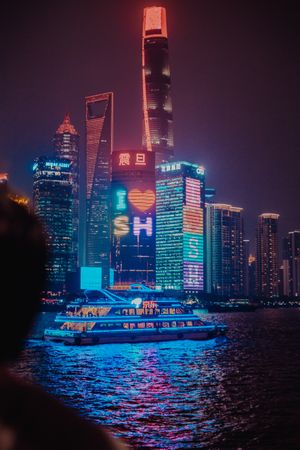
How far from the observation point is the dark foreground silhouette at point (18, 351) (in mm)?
745

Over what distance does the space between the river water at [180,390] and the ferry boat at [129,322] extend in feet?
3.59

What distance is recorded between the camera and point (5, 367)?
0.84m

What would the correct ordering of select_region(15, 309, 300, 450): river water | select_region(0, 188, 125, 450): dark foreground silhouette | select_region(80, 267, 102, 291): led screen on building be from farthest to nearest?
select_region(80, 267, 102, 291): led screen on building, select_region(15, 309, 300, 450): river water, select_region(0, 188, 125, 450): dark foreground silhouette

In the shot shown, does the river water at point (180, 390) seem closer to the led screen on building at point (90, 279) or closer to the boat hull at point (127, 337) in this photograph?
the boat hull at point (127, 337)

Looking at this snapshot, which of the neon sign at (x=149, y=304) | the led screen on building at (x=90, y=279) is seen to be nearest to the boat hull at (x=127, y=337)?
the neon sign at (x=149, y=304)

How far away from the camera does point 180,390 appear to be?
1258 inches

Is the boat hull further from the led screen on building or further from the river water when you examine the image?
the led screen on building

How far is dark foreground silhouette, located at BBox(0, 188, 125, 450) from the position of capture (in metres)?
0.75

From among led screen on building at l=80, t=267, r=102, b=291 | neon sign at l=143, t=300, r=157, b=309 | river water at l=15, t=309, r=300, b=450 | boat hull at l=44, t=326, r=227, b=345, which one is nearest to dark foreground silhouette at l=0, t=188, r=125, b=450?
river water at l=15, t=309, r=300, b=450

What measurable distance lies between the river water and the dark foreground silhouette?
65.5 feet

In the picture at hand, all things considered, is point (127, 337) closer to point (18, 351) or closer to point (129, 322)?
point (129, 322)

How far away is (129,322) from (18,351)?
5741 centimetres

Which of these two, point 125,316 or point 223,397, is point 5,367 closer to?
point 223,397

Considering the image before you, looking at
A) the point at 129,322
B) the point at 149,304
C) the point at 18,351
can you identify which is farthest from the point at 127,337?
the point at 18,351
